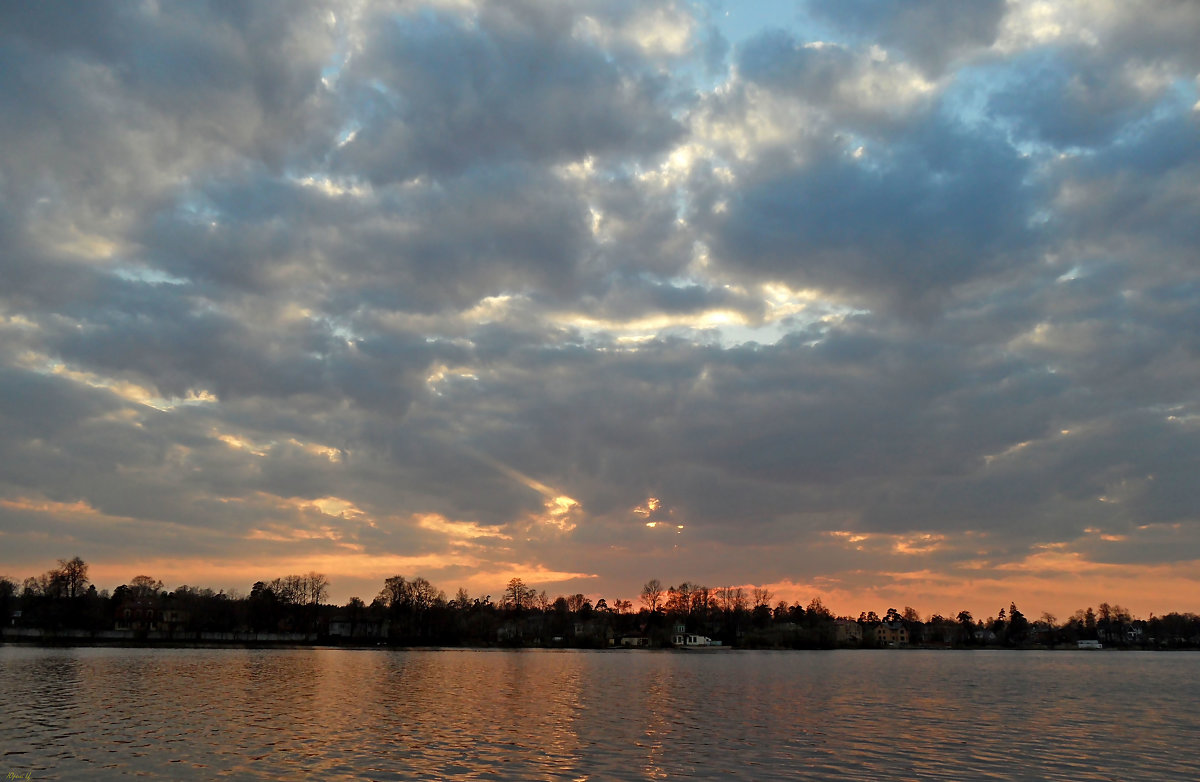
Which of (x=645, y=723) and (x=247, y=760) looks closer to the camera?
(x=247, y=760)

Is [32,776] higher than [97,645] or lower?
higher

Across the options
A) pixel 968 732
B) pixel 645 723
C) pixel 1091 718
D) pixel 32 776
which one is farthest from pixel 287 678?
pixel 1091 718

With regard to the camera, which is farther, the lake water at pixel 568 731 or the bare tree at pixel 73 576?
the bare tree at pixel 73 576

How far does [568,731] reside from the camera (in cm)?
4166

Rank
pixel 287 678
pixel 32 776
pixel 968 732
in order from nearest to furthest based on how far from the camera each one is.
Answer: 1. pixel 32 776
2. pixel 968 732
3. pixel 287 678

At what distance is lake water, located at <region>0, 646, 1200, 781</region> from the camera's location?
30688 mm

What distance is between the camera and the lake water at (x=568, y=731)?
3069 centimetres

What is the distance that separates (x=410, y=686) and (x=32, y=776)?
46.1m

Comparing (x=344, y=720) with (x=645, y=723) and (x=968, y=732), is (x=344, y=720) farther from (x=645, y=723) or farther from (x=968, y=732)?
(x=968, y=732)

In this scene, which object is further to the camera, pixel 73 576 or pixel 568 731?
pixel 73 576

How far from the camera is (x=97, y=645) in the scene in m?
159

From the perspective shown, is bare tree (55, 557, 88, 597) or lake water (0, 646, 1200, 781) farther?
bare tree (55, 557, 88, 597)

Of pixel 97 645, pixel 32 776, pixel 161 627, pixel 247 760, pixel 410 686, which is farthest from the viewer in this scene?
pixel 161 627

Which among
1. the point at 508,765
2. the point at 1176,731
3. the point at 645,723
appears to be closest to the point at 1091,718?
the point at 1176,731
